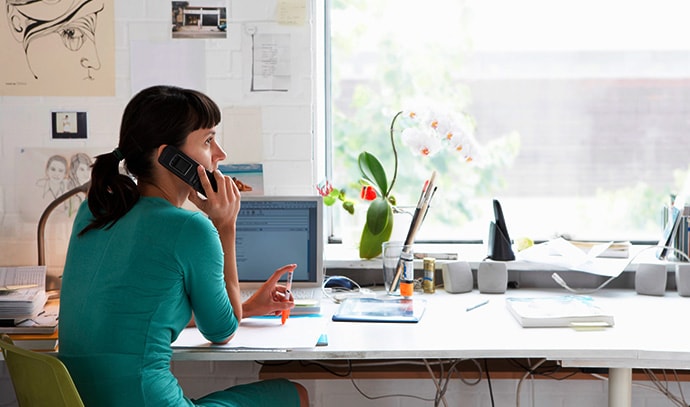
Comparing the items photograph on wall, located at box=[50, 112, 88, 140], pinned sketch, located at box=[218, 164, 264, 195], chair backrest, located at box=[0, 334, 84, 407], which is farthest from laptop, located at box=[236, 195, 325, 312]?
chair backrest, located at box=[0, 334, 84, 407]

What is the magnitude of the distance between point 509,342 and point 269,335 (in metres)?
0.57

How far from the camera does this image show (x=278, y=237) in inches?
91.3

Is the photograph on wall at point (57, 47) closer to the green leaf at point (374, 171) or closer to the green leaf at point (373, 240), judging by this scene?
the green leaf at point (374, 171)

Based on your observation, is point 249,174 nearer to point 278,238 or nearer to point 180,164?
point 278,238

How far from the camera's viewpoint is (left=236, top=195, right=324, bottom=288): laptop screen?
7.59ft

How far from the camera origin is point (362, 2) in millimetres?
2855

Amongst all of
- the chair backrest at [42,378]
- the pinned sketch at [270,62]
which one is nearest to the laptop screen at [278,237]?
the pinned sketch at [270,62]

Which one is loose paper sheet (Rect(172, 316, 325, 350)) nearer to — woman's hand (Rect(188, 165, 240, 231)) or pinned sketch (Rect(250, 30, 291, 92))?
woman's hand (Rect(188, 165, 240, 231))

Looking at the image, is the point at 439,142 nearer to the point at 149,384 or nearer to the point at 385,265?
the point at 385,265

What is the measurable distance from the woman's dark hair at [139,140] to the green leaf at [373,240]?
0.94m

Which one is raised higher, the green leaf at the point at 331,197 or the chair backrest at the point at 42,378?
the green leaf at the point at 331,197

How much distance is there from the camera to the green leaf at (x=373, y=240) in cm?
250

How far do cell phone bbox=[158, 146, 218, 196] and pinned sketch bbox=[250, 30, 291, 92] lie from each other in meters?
0.82

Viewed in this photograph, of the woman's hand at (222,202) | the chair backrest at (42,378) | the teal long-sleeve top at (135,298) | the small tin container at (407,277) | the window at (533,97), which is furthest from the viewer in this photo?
the window at (533,97)
